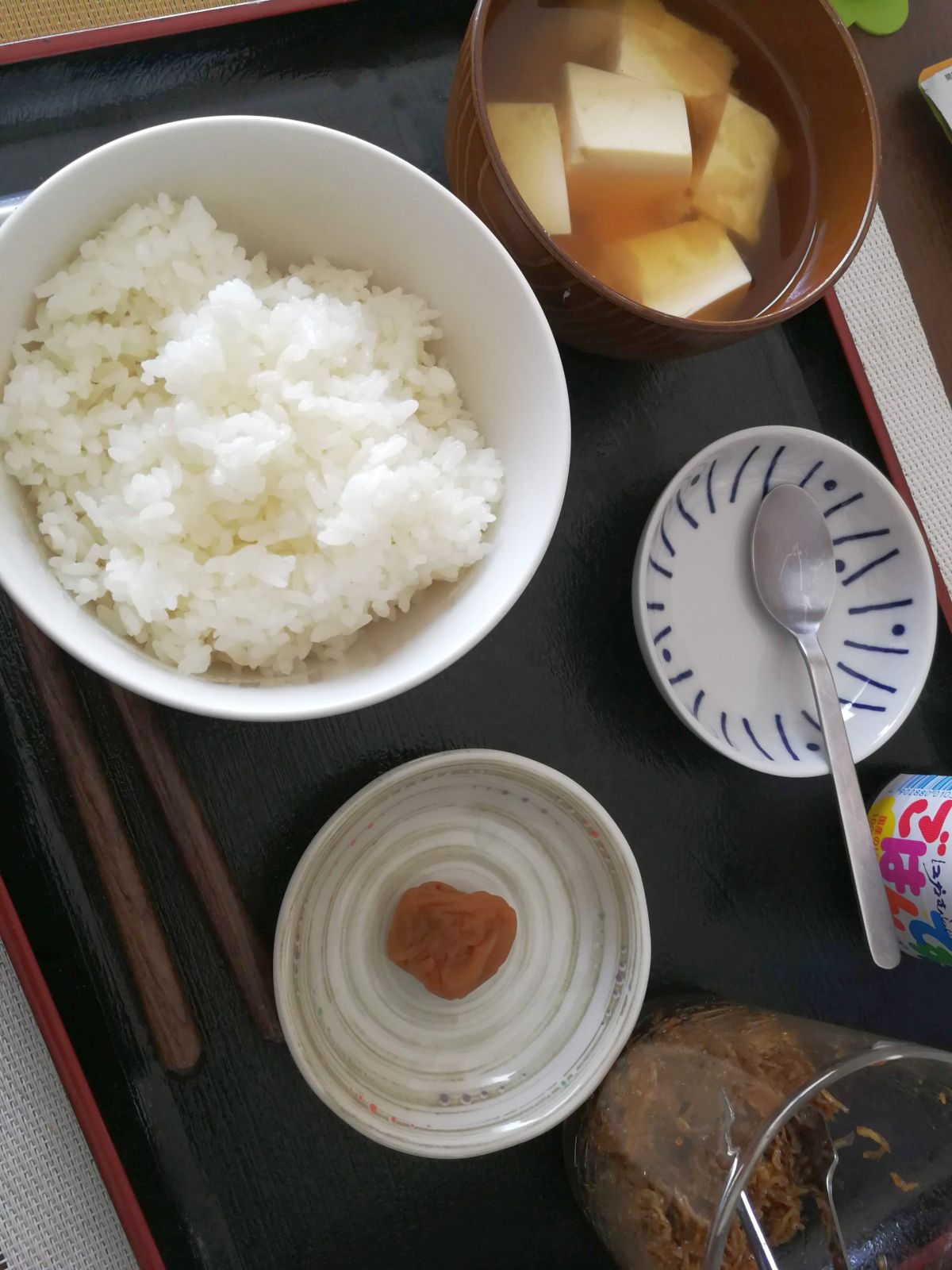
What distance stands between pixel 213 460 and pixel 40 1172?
2.48ft

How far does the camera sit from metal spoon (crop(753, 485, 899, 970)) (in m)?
1.26

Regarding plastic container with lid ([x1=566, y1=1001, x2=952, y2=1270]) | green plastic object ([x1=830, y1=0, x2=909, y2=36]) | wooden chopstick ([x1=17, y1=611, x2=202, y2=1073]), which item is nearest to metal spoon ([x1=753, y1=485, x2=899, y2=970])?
plastic container with lid ([x1=566, y1=1001, x2=952, y2=1270])

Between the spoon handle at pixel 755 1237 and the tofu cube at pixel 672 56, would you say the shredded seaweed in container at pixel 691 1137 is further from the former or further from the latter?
the tofu cube at pixel 672 56

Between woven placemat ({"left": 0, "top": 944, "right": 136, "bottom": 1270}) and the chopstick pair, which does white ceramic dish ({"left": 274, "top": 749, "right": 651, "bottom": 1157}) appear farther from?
woven placemat ({"left": 0, "top": 944, "right": 136, "bottom": 1270})

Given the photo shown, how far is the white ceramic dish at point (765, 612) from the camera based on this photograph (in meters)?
1.28

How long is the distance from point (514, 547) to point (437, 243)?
33 centimetres

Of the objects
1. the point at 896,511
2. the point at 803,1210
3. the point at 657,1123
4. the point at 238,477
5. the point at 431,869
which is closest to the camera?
the point at 238,477

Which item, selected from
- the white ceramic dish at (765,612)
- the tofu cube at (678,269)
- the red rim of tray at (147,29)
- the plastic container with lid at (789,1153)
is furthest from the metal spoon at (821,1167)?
the red rim of tray at (147,29)

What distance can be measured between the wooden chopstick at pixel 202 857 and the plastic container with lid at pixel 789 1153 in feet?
1.52

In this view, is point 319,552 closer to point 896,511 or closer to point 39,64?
point 39,64

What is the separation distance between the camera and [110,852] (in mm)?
1074

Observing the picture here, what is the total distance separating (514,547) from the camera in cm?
95

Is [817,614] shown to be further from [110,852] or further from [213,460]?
[110,852]

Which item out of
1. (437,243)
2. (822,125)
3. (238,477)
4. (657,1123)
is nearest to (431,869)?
(657,1123)
